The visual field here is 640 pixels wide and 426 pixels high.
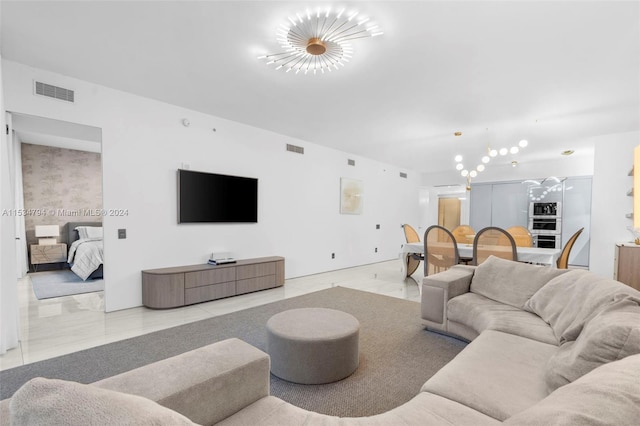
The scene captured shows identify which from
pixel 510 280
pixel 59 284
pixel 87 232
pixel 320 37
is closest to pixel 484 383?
pixel 510 280

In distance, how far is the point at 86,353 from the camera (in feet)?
8.34

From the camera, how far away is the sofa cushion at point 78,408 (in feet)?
1.77

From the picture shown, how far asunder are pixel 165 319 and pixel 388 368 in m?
2.52

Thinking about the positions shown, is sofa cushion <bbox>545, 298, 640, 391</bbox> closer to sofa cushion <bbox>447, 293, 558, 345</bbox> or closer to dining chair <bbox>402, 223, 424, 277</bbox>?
sofa cushion <bbox>447, 293, 558, 345</bbox>

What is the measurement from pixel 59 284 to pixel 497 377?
632 cm

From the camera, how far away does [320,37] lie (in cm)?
249

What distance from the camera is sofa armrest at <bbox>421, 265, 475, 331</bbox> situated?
113 inches

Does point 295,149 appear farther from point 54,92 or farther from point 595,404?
point 595,404

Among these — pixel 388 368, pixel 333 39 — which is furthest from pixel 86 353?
pixel 333 39

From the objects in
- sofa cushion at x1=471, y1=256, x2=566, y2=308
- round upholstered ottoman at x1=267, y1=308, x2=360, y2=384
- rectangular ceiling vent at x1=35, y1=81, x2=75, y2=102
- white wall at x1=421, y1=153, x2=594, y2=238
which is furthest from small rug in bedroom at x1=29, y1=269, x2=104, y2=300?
white wall at x1=421, y1=153, x2=594, y2=238

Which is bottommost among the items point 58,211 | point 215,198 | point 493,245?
point 493,245

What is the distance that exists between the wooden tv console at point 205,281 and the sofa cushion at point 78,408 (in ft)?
11.1

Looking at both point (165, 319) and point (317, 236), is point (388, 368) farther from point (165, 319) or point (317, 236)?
point (317, 236)

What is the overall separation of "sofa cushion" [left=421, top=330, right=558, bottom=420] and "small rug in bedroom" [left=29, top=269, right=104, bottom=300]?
5.26 metres
